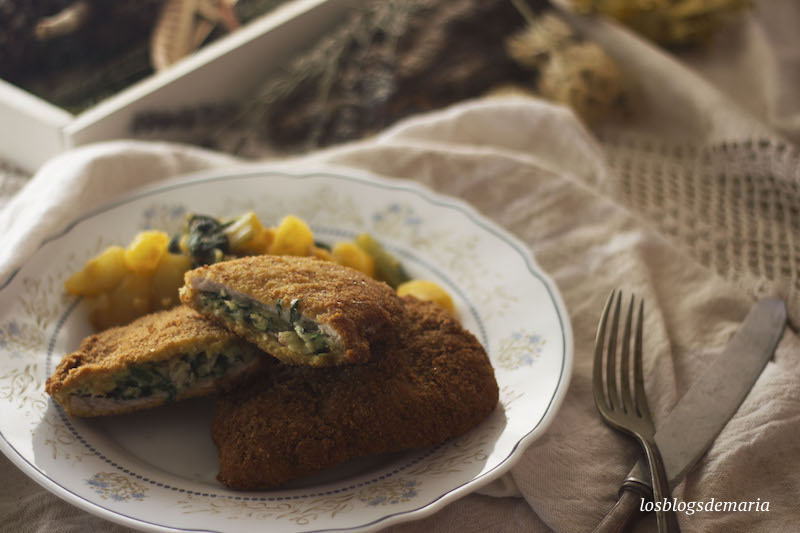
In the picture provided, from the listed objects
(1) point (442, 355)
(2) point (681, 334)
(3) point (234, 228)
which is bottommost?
(2) point (681, 334)

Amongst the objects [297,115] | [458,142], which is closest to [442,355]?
[458,142]

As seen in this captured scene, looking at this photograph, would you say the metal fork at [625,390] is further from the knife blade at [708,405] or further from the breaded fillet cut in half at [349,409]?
the breaded fillet cut in half at [349,409]

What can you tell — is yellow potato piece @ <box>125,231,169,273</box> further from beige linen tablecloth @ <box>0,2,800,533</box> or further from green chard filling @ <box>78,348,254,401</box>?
green chard filling @ <box>78,348,254,401</box>

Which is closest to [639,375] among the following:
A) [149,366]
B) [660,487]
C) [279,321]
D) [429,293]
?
[660,487]

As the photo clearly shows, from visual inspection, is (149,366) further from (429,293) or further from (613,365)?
(613,365)

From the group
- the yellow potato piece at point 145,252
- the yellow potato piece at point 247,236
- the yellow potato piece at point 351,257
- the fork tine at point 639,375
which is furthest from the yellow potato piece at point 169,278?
the fork tine at point 639,375

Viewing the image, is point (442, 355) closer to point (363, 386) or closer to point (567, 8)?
point (363, 386)
